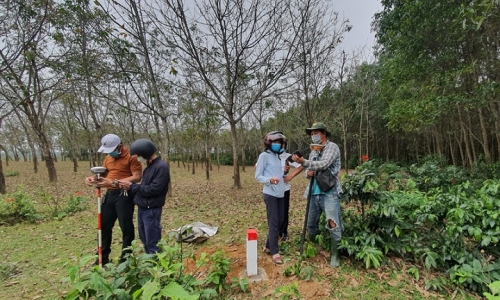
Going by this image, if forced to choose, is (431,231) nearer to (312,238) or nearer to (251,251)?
(312,238)

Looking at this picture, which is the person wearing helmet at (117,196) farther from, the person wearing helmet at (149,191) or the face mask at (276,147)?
the face mask at (276,147)

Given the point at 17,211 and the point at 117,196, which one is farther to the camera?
the point at 17,211

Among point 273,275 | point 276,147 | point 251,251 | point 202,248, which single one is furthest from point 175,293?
point 202,248

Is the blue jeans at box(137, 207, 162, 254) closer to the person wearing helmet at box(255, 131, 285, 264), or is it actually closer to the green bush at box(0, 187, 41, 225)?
the person wearing helmet at box(255, 131, 285, 264)

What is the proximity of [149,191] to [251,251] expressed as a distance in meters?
1.39

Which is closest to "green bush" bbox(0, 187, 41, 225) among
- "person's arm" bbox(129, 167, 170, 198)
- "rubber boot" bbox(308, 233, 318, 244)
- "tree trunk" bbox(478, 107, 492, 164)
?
"person's arm" bbox(129, 167, 170, 198)

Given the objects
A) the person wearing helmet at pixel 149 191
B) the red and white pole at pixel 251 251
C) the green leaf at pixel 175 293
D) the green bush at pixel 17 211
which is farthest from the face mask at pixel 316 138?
the green bush at pixel 17 211

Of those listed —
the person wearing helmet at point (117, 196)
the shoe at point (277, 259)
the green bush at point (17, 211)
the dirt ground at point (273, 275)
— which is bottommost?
the dirt ground at point (273, 275)

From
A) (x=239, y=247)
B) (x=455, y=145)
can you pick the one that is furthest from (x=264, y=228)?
(x=455, y=145)

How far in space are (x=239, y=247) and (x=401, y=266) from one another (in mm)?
2227

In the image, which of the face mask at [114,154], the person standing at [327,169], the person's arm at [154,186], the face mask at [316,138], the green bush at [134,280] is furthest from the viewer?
the face mask at [316,138]

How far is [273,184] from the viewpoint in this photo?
307cm

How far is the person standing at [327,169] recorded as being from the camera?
9.79 ft

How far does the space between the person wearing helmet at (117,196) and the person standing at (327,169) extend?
7.12 ft
